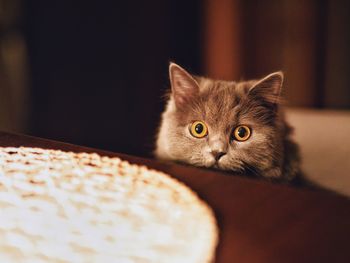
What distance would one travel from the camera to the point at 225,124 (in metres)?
1.05

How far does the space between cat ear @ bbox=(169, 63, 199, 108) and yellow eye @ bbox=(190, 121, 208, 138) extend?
0.11 m

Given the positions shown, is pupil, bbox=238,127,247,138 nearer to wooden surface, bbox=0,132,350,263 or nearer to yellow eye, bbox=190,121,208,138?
yellow eye, bbox=190,121,208,138

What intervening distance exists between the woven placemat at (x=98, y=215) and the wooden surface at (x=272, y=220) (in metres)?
0.03

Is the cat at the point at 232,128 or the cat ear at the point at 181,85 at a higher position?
the cat ear at the point at 181,85

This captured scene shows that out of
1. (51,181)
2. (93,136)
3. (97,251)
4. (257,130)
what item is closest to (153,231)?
(97,251)

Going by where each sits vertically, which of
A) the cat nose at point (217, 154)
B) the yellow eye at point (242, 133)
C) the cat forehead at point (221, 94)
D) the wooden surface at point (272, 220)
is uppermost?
the cat forehead at point (221, 94)

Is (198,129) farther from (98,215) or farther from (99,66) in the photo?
(99,66)

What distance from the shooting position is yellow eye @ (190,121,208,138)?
1.10 meters

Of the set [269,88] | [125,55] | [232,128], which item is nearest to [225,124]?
[232,128]

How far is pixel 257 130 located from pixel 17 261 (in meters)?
0.80

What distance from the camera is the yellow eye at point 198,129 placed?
1.10 m

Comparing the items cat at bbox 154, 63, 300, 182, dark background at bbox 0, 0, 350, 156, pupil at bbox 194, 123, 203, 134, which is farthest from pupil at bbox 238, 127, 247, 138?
Result: dark background at bbox 0, 0, 350, 156

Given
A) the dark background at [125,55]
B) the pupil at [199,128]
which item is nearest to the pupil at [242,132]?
the pupil at [199,128]

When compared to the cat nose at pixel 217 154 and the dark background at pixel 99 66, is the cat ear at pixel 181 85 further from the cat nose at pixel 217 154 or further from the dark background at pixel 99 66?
the dark background at pixel 99 66
